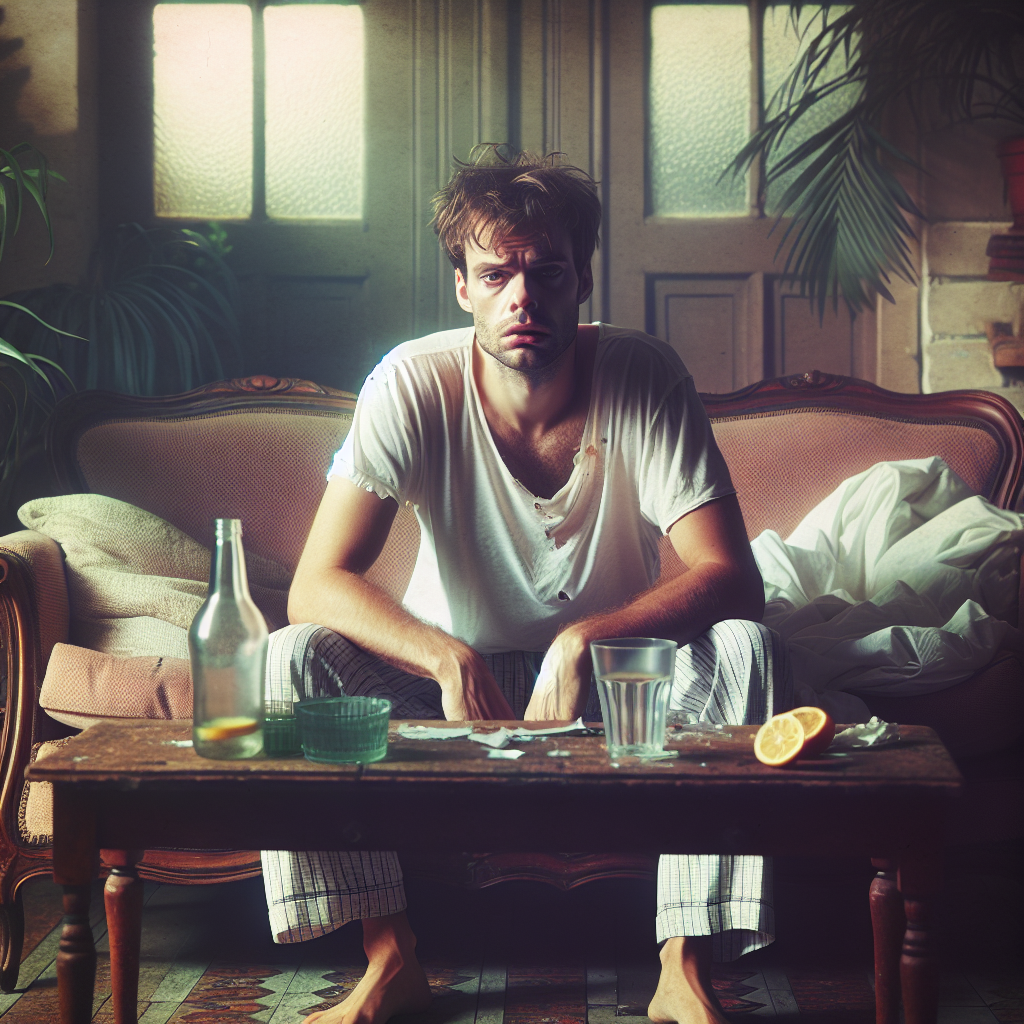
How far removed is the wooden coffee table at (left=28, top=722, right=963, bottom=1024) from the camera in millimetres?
954

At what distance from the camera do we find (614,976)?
156 cm

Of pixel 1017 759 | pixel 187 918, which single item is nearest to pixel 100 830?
pixel 187 918

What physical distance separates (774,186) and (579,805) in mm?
2359

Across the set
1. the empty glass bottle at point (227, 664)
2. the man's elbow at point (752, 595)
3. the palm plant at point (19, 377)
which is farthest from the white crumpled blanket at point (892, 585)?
the palm plant at point (19, 377)

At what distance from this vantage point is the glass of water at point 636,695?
1018 mm

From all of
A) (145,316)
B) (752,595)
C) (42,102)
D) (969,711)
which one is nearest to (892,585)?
(969,711)

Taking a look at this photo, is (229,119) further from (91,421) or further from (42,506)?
(42,506)

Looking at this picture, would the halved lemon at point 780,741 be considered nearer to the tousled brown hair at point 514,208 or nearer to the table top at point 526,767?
the table top at point 526,767

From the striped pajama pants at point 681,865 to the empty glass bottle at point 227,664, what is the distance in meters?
0.32

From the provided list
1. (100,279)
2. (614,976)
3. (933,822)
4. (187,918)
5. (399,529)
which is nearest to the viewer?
(933,822)

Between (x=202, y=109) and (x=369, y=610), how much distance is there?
6.49ft

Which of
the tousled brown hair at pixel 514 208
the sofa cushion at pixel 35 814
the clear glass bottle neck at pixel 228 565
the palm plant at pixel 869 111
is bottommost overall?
the sofa cushion at pixel 35 814

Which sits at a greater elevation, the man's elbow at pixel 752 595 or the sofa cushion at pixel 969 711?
the man's elbow at pixel 752 595

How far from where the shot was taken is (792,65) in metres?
2.90
